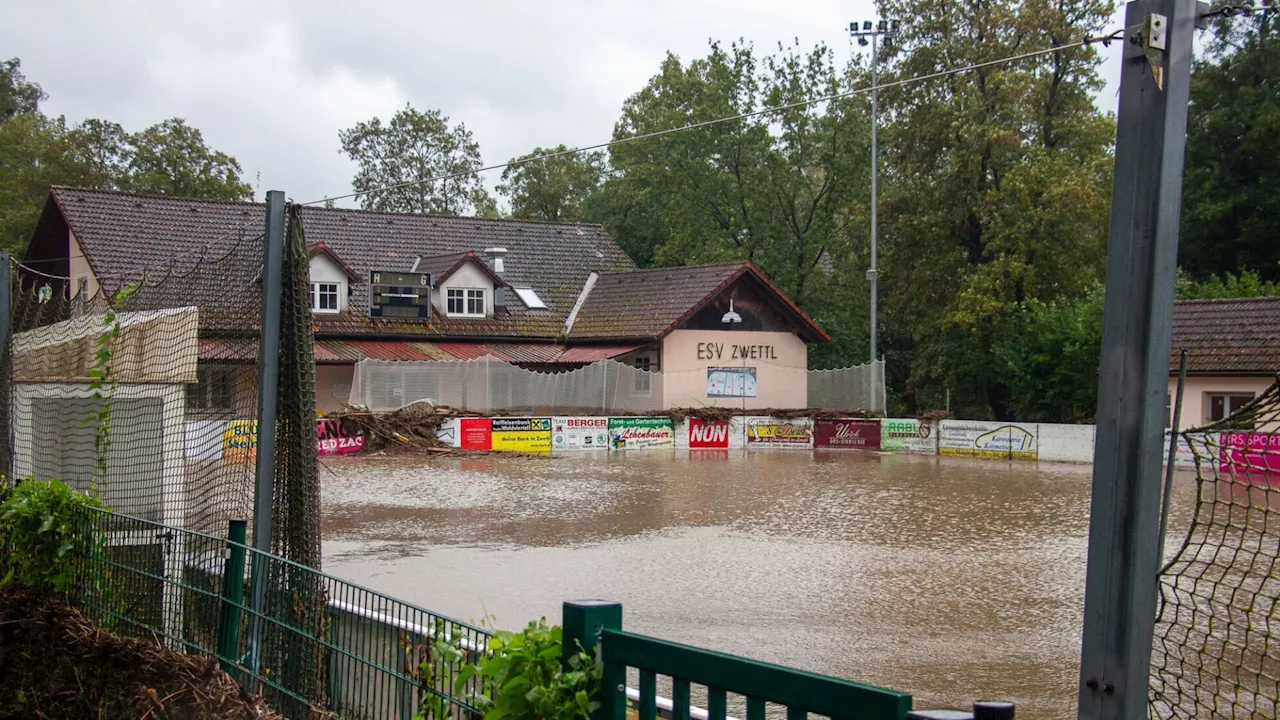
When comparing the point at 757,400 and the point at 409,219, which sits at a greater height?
the point at 409,219

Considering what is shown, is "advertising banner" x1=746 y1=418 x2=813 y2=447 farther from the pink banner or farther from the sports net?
the pink banner

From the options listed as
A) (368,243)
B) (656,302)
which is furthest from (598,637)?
(368,243)

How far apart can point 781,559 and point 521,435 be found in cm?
2028

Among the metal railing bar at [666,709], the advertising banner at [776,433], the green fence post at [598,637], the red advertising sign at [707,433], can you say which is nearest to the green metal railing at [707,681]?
the green fence post at [598,637]

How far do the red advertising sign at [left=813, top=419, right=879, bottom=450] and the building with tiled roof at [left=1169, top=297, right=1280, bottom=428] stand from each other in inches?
333

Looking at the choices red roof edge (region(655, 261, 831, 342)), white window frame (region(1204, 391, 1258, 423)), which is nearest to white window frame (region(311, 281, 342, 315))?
red roof edge (region(655, 261, 831, 342))

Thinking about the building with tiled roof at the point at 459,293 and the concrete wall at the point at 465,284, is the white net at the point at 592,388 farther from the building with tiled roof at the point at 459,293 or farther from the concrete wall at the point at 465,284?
the concrete wall at the point at 465,284

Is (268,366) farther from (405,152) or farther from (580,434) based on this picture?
(405,152)

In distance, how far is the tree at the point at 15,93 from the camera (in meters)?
80.9

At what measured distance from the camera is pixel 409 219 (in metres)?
49.1

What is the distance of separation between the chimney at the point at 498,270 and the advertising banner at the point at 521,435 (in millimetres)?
10628

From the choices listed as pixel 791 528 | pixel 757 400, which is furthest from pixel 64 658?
pixel 757 400

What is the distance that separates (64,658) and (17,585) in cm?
122

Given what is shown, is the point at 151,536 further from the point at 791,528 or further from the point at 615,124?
the point at 615,124
